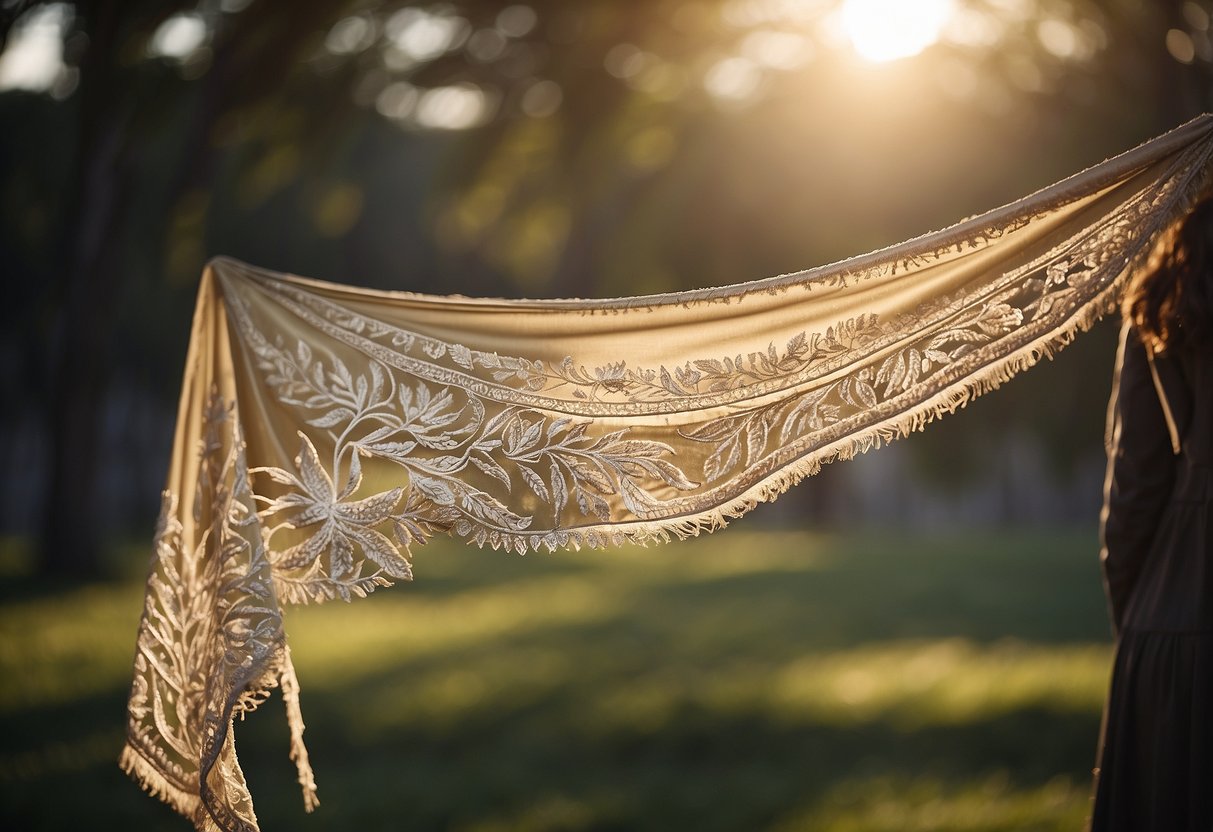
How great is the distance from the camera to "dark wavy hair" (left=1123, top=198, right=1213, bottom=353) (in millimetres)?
2445

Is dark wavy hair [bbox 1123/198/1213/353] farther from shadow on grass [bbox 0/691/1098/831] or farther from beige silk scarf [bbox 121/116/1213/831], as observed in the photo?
shadow on grass [bbox 0/691/1098/831]

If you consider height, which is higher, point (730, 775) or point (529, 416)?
point (529, 416)

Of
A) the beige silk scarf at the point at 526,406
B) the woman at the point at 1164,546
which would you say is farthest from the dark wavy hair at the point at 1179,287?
the beige silk scarf at the point at 526,406

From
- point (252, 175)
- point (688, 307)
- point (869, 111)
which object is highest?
point (869, 111)

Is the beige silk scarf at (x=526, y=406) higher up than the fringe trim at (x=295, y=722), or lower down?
higher up

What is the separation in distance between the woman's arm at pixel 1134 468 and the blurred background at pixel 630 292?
2.30 m

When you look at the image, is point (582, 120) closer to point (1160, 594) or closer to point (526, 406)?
point (526, 406)

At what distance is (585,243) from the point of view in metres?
14.8

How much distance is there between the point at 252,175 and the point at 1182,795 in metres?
7.97

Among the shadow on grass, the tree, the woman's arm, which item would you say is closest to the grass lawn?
the shadow on grass

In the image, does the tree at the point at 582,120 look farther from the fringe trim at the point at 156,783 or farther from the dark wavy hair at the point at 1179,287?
the fringe trim at the point at 156,783

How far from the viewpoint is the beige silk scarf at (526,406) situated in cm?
248

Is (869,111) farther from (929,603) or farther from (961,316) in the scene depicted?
(961,316)

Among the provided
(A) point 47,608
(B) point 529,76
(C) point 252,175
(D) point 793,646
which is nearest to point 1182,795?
(D) point 793,646
